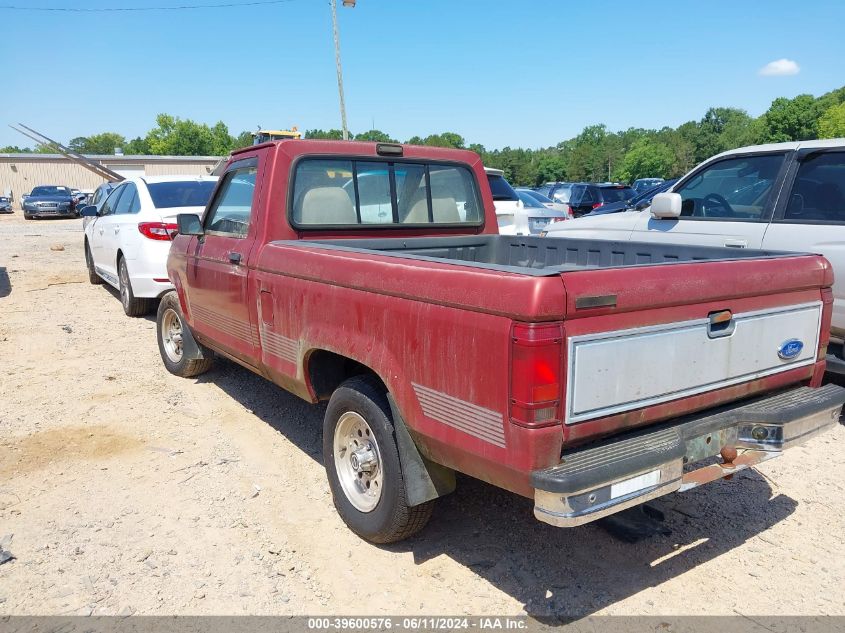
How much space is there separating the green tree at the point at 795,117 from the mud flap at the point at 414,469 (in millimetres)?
85085

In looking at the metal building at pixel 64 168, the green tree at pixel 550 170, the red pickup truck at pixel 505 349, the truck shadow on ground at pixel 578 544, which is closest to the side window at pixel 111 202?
the red pickup truck at pixel 505 349

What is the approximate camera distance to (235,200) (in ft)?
15.1

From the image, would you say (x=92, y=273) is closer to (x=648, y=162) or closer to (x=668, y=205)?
(x=668, y=205)

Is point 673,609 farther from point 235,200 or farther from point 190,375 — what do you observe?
point 190,375

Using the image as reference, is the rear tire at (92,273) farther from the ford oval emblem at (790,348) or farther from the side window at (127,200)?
the ford oval emblem at (790,348)

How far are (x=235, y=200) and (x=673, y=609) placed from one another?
146 inches

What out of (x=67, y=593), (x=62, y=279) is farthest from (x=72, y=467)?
(x=62, y=279)

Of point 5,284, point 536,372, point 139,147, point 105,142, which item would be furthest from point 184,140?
point 536,372

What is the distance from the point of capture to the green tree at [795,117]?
248 feet

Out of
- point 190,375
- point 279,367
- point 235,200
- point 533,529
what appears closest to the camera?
point 533,529

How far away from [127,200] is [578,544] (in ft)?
25.0

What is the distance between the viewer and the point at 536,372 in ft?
7.39

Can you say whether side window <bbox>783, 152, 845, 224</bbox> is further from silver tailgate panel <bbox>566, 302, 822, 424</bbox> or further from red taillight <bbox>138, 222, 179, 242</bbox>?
red taillight <bbox>138, 222, 179, 242</bbox>

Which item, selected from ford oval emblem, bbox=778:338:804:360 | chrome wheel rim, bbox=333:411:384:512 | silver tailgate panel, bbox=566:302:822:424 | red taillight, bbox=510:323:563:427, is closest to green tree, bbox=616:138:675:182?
ford oval emblem, bbox=778:338:804:360
